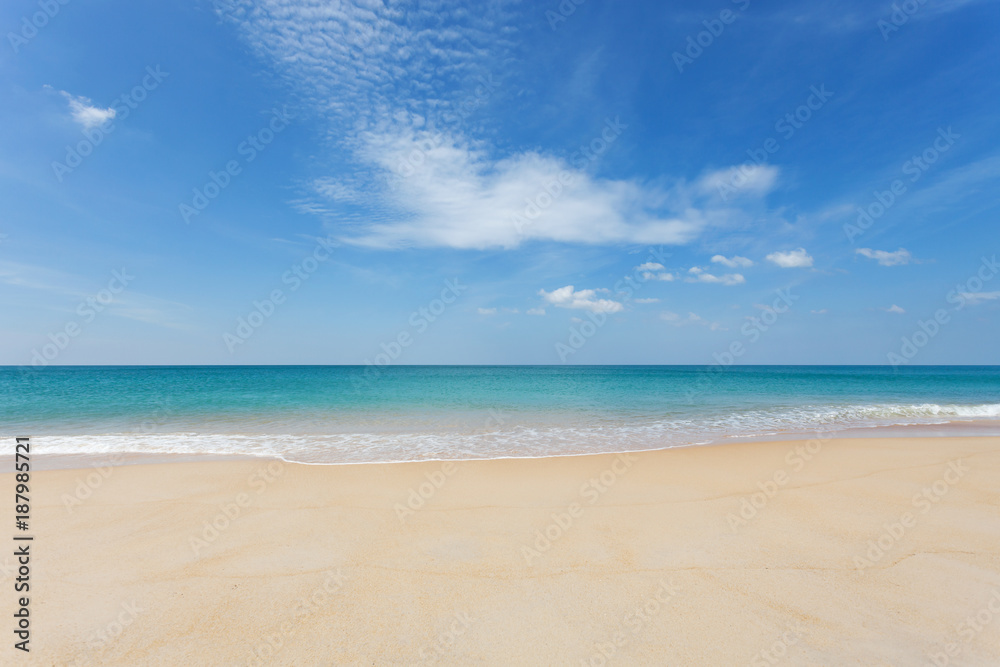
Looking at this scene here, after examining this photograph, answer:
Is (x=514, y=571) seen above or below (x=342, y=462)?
above

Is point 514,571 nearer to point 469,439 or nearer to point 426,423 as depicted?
point 469,439

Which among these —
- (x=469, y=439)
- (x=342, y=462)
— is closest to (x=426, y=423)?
(x=469, y=439)

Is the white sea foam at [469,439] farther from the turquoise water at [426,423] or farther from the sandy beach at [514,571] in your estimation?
the sandy beach at [514,571]

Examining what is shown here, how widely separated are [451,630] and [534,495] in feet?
11.8

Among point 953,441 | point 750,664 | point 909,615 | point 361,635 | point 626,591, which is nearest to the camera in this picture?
point 750,664

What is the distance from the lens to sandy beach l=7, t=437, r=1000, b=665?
336cm

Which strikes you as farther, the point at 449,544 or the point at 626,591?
the point at 449,544

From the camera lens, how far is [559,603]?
388 centimetres

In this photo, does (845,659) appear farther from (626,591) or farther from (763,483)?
(763,483)

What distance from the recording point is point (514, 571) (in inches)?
175

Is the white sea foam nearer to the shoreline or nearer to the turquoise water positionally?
the turquoise water

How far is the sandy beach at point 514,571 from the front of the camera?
3.36 m

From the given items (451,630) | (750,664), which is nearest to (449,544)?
(451,630)

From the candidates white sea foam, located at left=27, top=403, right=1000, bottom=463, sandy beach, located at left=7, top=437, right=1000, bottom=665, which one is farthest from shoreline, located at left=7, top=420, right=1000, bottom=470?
sandy beach, located at left=7, top=437, right=1000, bottom=665
